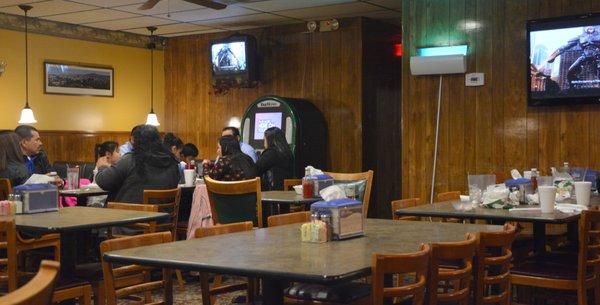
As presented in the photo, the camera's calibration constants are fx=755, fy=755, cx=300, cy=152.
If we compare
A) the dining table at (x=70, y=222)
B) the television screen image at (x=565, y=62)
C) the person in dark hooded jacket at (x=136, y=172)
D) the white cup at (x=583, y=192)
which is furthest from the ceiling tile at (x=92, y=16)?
the white cup at (x=583, y=192)

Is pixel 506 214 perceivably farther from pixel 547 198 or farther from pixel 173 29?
pixel 173 29

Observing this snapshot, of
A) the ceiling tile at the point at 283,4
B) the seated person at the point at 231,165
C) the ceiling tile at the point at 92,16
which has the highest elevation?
the ceiling tile at the point at 92,16

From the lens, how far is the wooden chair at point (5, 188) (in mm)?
Answer: 5992

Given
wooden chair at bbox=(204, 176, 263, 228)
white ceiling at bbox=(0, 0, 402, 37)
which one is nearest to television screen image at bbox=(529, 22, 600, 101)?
white ceiling at bbox=(0, 0, 402, 37)

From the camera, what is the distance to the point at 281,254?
9.46ft

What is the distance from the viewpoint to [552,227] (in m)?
7.16

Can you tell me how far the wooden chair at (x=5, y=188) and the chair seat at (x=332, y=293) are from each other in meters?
3.41

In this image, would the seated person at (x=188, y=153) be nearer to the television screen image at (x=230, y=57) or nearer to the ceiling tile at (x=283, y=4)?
the television screen image at (x=230, y=57)

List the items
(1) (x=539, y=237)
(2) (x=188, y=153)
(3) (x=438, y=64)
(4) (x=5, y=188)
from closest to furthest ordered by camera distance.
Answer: (1) (x=539, y=237) → (4) (x=5, y=188) → (3) (x=438, y=64) → (2) (x=188, y=153)

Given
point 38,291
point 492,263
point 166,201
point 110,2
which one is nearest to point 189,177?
point 166,201

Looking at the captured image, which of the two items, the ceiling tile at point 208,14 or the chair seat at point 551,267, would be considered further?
the ceiling tile at point 208,14

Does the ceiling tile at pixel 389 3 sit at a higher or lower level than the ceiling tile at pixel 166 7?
higher

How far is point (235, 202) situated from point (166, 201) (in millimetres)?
1028

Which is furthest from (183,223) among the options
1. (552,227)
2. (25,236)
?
(552,227)
